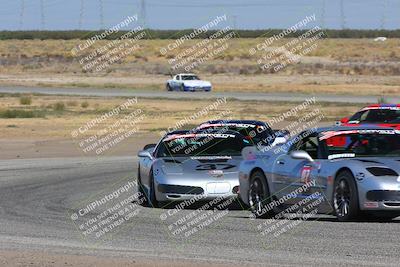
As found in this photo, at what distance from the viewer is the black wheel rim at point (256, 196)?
16172 millimetres

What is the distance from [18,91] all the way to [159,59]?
4872cm

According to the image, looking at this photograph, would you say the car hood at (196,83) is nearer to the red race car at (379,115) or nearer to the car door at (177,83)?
the car door at (177,83)

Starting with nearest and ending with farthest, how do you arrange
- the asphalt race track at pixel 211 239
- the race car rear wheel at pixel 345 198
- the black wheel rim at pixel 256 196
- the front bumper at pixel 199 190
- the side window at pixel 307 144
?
the asphalt race track at pixel 211 239 < the race car rear wheel at pixel 345 198 < the side window at pixel 307 144 < the black wheel rim at pixel 256 196 < the front bumper at pixel 199 190

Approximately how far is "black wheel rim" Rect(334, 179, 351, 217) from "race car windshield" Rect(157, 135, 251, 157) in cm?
425

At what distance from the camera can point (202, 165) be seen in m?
18.0

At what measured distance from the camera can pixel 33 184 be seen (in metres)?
22.5

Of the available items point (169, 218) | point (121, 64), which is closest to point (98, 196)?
point (169, 218)

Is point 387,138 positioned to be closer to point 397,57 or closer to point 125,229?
point 125,229

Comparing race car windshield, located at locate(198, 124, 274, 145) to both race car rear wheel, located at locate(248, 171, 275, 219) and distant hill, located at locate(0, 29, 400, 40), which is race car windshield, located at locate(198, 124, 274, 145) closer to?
race car rear wheel, located at locate(248, 171, 275, 219)

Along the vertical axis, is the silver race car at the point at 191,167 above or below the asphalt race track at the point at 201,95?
above

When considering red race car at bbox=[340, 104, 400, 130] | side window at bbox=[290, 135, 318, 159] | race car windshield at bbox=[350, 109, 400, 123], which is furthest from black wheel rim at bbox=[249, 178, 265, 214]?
race car windshield at bbox=[350, 109, 400, 123]

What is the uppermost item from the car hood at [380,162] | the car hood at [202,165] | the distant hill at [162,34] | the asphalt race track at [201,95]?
the car hood at [380,162]

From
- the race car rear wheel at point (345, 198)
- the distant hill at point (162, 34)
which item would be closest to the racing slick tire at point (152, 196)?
Answer: the race car rear wheel at point (345, 198)

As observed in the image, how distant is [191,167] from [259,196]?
200 cm
